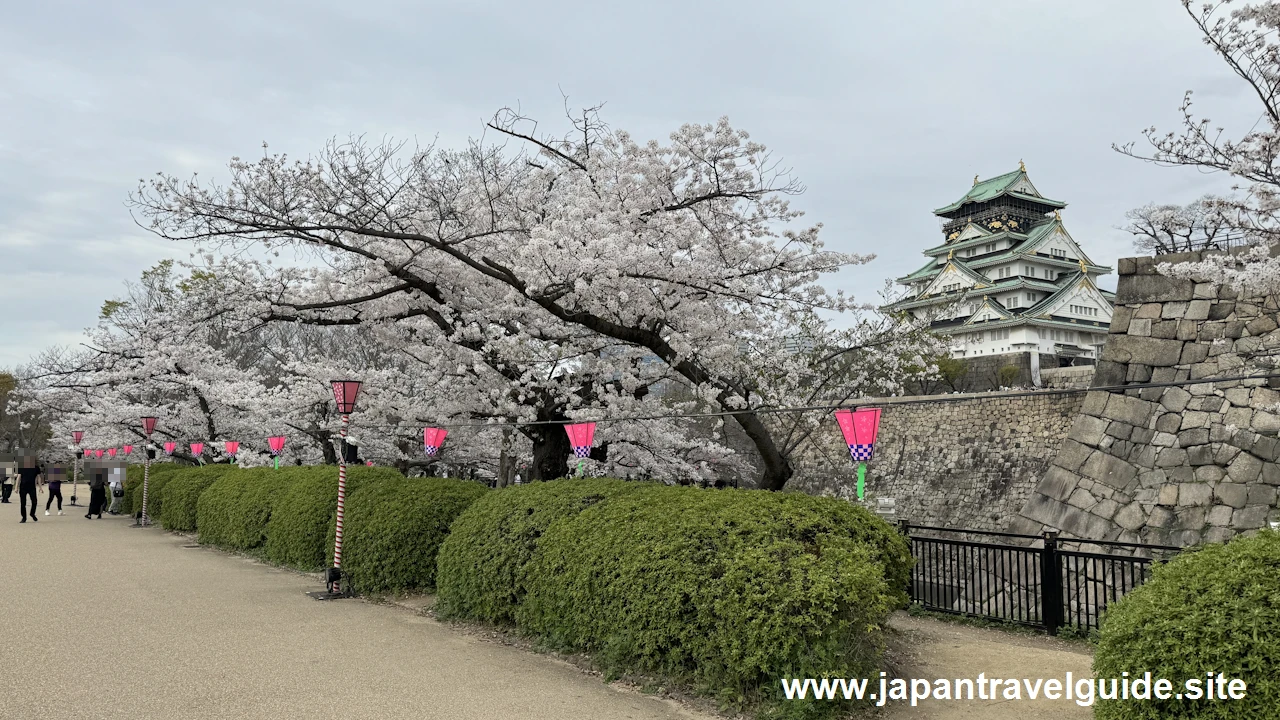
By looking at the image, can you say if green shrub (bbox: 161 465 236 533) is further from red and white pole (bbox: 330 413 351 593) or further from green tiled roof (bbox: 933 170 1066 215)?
green tiled roof (bbox: 933 170 1066 215)

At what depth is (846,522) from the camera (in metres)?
5.73

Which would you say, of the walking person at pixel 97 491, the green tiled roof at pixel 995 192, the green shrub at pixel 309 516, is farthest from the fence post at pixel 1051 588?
the green tiled roof at pixel 995 192

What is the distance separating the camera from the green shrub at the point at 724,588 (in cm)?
462

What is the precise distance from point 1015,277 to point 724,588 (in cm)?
3814

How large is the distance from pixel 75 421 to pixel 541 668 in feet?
93.0

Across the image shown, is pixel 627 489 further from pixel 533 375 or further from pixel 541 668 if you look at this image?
pixel 533 375

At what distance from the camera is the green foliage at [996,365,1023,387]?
92.6ft

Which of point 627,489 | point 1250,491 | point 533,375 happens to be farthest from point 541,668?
point 1250,491

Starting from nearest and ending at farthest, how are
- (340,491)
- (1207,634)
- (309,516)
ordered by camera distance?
(1207,634), (340,491), (309,516)

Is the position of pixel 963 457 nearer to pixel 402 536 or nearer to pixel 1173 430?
pixel 1173 430

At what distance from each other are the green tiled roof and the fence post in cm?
3725

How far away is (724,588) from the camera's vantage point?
4949mm

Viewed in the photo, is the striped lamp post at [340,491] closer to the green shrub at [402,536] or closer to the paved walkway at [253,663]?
the green shrub at [402,536]

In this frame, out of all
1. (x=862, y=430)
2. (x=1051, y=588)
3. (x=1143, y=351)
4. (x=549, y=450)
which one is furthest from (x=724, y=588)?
(x=1143, y=351)
